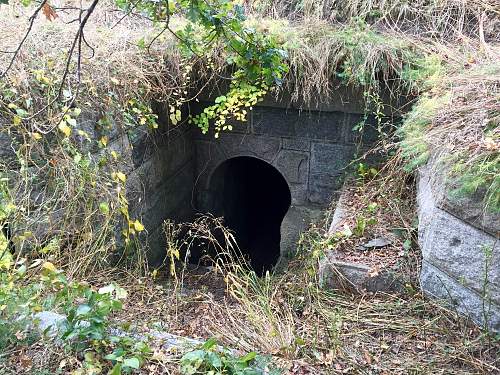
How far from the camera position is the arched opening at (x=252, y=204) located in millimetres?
5745

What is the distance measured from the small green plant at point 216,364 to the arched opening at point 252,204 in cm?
332

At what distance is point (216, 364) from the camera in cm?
189

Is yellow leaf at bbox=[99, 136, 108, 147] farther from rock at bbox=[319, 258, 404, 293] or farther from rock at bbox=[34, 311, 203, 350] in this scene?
rock at bbox=[319, 258, 404, 293]

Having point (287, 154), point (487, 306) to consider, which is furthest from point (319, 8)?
point (487, 306)

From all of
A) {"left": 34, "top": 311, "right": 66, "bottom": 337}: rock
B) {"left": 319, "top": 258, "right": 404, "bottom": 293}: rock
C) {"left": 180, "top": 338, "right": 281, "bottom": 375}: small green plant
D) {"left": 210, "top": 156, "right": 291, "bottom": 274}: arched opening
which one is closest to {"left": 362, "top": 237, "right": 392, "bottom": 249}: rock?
{"left": 319, "top": 258, "right": 404, "bottom": 293}: rock

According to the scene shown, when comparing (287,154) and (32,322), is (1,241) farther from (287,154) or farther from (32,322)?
(287,154)

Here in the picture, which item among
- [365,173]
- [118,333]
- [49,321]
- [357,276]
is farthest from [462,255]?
[49,321]

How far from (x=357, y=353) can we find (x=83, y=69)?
2.49 m

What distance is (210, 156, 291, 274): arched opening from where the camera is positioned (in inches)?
226

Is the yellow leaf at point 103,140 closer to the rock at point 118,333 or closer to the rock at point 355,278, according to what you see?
the rock at point 118,333

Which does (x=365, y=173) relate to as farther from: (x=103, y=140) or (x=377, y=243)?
(x=103, y=140)

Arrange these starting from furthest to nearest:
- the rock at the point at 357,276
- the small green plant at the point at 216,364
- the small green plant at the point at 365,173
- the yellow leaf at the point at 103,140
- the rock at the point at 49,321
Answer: the small green plant at the point at 365,173 < the yellow leaf at the point at 103,140 < the rock at the point at 357,276 < the rock at the point at 49,321 < the small green plant at the point at 216,364

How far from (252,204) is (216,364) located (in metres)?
5.33

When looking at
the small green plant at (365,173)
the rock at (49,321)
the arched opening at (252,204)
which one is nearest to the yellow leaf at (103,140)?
the rock at (49,321)
